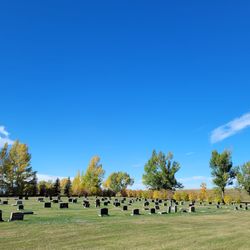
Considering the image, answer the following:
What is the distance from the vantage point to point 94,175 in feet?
309

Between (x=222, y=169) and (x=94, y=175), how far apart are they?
119 feet

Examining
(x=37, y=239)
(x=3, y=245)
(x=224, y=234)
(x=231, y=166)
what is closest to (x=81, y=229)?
(x=37, y=239)

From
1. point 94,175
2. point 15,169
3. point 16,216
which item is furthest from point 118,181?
point 16,216

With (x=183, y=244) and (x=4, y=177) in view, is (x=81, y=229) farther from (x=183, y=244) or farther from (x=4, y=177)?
(x=4, y=177)

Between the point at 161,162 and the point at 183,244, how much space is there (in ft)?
248

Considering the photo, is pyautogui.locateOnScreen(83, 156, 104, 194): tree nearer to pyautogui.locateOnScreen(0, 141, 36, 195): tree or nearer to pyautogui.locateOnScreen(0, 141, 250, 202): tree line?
pyautogui.locateOnScreen(0, 141, 250, 202): tree line

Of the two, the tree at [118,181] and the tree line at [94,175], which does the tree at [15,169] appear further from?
the tree at [118,181]

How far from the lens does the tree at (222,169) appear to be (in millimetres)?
73125

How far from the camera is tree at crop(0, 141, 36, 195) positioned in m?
77.6

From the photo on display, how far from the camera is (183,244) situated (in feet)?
45.7

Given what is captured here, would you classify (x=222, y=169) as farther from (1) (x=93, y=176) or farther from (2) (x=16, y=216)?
(2) (x=16, y=216)

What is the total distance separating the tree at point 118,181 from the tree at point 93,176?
2593 cm

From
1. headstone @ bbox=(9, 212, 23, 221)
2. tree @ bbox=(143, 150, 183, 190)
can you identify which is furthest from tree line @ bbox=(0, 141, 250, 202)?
headstone @ bbox=(9, 212, 23, 221)

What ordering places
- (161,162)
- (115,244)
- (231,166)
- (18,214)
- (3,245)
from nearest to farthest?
(3,245)
(115,244)
(18,214)
(231,166)
(161,162)
